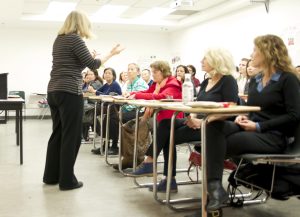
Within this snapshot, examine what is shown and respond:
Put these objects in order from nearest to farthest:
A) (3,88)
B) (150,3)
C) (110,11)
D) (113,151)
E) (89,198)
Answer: (89,198), (3,88), (113,151), (150,3), (110,11)

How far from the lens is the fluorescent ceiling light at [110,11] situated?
339 inches

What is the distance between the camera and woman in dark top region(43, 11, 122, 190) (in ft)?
9.66

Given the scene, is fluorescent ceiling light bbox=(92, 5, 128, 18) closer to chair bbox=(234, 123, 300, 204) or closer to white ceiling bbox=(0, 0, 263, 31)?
white ceiling bbox=(0, 0, 263, 31)

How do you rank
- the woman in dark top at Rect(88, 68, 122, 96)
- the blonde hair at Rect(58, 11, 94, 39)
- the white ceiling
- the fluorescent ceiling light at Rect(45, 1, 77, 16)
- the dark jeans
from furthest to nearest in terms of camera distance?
1. the fluorescent ceiling light at Rect(45, 1, 77, 16)
2. the white ceiling
3. the woman in dark top at Rect(88, 68, 122, 96)
4. the dark jeans
5. the blonde hair at Rect(58, 11, 94, 39)

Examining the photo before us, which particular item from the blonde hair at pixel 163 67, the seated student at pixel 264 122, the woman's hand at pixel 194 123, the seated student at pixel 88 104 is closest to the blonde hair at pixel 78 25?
the blonde hair at pixel 163 67

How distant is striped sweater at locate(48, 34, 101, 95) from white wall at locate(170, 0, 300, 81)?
2361 millimetres

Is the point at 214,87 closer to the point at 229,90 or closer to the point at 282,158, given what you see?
the point at 229,90

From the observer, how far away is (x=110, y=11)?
9.18 metres

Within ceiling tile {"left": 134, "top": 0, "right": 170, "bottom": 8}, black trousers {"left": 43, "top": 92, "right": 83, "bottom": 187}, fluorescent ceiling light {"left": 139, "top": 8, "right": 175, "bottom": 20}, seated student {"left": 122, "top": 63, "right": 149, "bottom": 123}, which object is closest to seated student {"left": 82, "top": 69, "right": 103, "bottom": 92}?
seated student {"left": 122, "top": 63, "right": 149, "bottom": 123}

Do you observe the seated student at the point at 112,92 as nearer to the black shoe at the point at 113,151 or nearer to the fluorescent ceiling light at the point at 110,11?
the black shoe at the point at 113,151

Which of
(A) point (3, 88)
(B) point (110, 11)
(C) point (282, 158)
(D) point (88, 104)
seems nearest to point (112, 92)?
(D) point (88, 104)

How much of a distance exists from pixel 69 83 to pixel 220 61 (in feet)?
3.82

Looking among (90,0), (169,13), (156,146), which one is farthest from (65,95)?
(169,13)

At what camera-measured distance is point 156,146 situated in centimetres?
268
